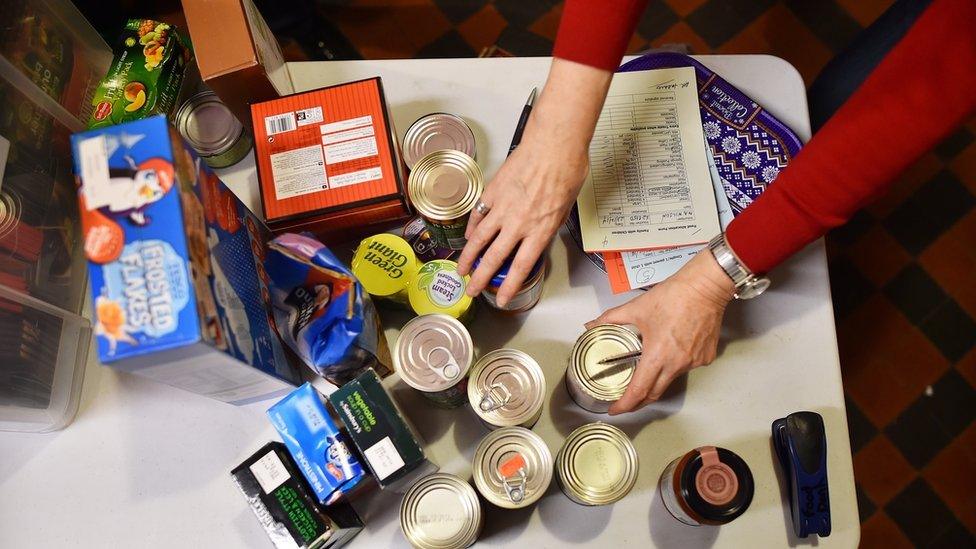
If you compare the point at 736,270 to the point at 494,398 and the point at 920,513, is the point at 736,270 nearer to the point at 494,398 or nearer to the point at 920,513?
the point at 494,398

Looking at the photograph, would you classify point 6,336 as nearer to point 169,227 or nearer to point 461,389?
point 169,227

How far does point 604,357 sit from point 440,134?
1.55 ft

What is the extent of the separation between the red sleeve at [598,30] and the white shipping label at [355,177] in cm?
33

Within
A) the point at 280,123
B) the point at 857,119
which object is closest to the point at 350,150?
the point at 280,123

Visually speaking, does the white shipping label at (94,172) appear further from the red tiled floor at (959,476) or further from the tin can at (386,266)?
the red tiled floor at (959,476)

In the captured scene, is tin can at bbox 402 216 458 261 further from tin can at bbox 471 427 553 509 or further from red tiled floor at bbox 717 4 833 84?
red tiled floor at bbox 717 4 833 84

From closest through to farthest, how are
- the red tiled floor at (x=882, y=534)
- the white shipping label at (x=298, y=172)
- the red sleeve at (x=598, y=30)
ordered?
1. the red sleeve at (x=598, y=30)
2. the white shipping label at (x=298, y=172)
3. the red tiled floor at (x=882, y=534)

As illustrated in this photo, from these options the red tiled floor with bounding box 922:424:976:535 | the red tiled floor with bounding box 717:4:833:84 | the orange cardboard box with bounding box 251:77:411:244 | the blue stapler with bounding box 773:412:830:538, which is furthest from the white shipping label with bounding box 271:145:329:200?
the red tiled floor with bounding box 922:424:976:535

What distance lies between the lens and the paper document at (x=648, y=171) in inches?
41.5

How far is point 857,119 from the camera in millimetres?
854

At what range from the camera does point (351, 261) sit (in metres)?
1.10

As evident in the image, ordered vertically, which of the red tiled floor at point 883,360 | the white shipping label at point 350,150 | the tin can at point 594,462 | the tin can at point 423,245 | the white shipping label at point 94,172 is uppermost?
the white shipping label at point 94,172

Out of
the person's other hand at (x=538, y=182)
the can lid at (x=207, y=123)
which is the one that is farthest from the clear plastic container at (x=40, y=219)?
the person's other hand at (x=538, y=182)

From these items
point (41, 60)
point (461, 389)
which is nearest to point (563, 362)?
point (461, 389)
